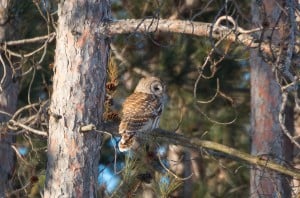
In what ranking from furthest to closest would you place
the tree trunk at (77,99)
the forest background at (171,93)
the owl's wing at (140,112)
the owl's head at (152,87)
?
the owl's head at (152,87) → the owl's wing at (140,112) → the forest background at (171,93) → the tree trunk at (77,99)

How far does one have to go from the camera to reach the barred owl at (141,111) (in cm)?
620

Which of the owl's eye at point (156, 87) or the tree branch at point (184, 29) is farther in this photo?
the owl's eye at point (156, 87)

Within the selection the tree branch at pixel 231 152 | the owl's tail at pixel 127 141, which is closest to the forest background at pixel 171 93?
the tree branch at pixel 231 152

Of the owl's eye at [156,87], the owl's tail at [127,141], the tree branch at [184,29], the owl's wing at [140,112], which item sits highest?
the tree branch at [184,29]

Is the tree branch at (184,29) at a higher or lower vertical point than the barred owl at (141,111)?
higher

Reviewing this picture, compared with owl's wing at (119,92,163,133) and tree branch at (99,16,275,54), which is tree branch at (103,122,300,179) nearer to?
tree branch at (99,16,275,54)

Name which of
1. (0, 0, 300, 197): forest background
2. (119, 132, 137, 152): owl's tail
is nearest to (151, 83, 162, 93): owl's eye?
(0, 0, 300, 197): forest background

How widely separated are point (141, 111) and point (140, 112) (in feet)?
0.21

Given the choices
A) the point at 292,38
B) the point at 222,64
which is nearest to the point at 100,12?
the point at 292,38

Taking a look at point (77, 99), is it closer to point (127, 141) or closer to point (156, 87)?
point (127, 141)

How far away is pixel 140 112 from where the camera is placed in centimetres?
686

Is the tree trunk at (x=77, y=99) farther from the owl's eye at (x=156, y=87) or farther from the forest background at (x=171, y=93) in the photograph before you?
the owl's eye at (x=156, y=87)

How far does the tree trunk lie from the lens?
528 centimetres

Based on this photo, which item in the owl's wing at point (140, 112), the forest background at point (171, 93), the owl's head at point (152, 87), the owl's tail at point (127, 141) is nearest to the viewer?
the forest background at point (171, 93)
